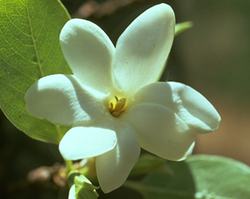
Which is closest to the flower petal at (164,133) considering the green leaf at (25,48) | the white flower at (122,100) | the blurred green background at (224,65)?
the white flower at (122,100)

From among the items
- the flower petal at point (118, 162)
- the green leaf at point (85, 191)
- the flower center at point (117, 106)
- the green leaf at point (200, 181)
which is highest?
the flower center at point (117, 106)

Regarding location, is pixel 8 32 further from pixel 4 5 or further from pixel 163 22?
pixel 163 22

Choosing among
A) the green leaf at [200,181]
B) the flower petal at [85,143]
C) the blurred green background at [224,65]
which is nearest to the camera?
the flower petal at [85,143]

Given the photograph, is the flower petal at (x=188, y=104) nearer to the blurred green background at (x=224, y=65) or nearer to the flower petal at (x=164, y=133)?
the flower petal at (x=164, y=133)

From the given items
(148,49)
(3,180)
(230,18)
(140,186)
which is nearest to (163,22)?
(148,49)

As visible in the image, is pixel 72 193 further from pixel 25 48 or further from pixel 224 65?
pixel 224 65

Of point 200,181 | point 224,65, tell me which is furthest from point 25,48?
point 224,65

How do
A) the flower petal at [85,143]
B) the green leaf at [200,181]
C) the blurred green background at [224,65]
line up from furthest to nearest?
the blurred green background at [224,65] < the green leaf at [200,181] < the flower petal at [85,143]
